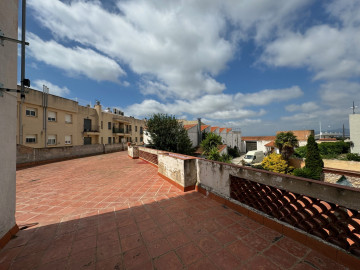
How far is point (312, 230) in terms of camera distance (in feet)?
6.34

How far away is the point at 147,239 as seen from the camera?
→ 2.17 m

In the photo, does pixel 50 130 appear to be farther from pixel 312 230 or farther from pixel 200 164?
pixel 312 230

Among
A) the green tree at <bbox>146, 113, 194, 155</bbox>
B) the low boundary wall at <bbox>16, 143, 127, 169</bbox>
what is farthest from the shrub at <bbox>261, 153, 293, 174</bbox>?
the low boundary wall at <bbox>16, 143, 127, 169</bbox>

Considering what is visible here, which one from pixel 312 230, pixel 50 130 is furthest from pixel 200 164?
pixel 50 130

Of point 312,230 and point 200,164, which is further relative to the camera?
point 200,164

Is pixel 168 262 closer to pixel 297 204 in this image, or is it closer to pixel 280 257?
pixel 280 257

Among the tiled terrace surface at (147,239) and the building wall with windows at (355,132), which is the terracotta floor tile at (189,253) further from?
the building wall with windows at (355,132)

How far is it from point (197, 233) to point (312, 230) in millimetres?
1664

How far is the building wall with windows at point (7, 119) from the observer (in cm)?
206

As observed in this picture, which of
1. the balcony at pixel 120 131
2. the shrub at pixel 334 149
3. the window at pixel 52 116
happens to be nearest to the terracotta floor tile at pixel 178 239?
the window at pixel 52 116

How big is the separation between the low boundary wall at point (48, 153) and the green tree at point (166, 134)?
247 inches

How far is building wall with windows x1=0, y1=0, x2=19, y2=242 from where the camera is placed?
81.0 inches

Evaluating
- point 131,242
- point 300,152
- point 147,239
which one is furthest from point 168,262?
point 300,152

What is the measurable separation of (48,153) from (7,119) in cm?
1071
